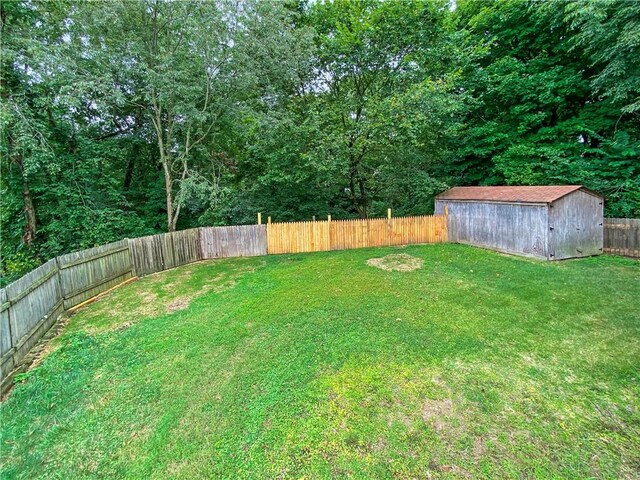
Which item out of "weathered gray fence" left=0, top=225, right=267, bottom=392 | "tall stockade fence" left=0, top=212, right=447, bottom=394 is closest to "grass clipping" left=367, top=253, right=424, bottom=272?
"tall stockade fence" left=0, top=212, right=447, bottom=394

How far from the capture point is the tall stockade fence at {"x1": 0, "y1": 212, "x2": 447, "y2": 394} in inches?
192

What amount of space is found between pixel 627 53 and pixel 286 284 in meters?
13.2

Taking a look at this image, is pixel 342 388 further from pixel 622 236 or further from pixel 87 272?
pixel 622 236

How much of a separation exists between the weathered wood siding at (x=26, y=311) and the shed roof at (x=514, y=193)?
12525mm

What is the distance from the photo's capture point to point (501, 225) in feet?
36.9

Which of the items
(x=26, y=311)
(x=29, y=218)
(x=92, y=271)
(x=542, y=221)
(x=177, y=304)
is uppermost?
(x=29, y=218)

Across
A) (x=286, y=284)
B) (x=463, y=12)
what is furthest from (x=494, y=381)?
(x=463, y=12)

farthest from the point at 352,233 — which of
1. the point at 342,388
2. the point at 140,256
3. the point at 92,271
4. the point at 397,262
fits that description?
the point at 342,388

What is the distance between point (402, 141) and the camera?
13.2 metres

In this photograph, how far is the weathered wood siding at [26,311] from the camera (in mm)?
4523

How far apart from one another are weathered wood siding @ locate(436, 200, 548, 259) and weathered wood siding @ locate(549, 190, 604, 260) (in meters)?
0.30

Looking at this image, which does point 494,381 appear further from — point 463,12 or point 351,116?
point 463,12

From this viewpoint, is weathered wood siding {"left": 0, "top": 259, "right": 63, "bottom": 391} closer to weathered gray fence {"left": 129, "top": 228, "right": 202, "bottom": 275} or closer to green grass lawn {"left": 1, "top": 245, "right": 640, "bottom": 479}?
green grass lawn {"left": 1, "top": 245, "right": 640, "bottom": 479}

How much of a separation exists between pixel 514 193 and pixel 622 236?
342 centimetres
